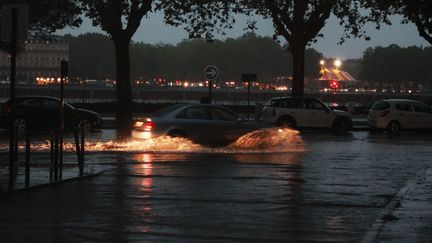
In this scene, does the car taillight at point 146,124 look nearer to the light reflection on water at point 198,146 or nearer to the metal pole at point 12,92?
the light reflection on water at point 198,146

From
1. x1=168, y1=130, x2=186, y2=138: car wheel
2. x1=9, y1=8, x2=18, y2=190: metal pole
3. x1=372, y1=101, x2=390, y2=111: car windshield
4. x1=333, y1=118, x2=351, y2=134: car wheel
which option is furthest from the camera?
x1=372, y1=101, x2=390, y2=111: car windshield

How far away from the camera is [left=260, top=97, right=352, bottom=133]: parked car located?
3338 centimetres

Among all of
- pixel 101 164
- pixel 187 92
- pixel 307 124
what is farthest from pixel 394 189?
pixel 187 92

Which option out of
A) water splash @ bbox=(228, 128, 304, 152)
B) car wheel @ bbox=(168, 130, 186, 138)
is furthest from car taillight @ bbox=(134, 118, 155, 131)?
water splash @ bbox=(228, 128, 304, 152)

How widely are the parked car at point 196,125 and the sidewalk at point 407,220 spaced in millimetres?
8997

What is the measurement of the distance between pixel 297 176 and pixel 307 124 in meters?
18.1

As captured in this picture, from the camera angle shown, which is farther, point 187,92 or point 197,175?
point 187,92

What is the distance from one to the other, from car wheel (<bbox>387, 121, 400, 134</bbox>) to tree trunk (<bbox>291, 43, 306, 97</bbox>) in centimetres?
735

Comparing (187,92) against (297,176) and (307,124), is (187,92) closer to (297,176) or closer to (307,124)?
(307,124)

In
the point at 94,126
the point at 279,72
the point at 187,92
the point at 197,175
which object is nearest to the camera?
the point at 197,175

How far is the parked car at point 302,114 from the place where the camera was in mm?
33375

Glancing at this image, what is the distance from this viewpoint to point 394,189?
559 inches

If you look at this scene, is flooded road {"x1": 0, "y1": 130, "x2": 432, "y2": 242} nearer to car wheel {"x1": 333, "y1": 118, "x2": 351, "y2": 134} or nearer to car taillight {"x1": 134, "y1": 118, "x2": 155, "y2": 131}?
car taillight {"x1": 134, "y1": 118, "x2": 155, "y2": 131}

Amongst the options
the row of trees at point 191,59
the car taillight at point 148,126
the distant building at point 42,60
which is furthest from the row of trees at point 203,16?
the distant building at point 42,60
